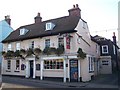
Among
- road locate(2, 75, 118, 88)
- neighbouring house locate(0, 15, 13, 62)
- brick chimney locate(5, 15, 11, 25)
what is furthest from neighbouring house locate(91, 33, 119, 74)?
brick chimney locate(5, 15, 11, 25)

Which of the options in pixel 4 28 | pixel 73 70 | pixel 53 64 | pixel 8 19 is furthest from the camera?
pixel 8 19

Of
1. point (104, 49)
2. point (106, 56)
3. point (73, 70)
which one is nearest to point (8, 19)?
point (104, 49)

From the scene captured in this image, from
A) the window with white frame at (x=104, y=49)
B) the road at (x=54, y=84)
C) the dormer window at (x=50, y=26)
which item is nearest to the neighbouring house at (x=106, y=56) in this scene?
the window with white frame at (x=104, y=49)

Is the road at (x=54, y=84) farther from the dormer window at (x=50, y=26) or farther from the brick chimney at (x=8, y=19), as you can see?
the brick chimney at (x=8, y=19)

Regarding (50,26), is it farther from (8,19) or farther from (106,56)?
(8,19)

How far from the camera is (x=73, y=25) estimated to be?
23984 millimetres

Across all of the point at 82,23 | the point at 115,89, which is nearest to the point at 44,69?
the point at 82,23

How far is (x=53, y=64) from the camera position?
2458 cm

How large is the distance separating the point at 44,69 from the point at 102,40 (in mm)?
14507

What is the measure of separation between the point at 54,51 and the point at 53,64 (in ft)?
6.03

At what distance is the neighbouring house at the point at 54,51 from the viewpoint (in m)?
23.0

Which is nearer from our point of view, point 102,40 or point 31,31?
point 31,31

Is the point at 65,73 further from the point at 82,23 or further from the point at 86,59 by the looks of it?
the point at 82,23

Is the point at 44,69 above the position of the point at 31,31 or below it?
below
